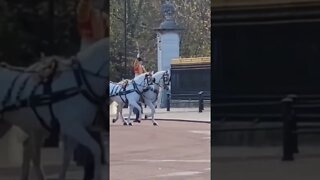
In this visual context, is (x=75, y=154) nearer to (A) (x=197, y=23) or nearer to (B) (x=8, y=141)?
(B) (x=8, y=141)

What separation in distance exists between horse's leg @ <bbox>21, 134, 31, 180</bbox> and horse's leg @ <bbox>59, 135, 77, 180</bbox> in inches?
5.1

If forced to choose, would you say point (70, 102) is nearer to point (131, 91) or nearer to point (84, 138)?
point (84, 138)

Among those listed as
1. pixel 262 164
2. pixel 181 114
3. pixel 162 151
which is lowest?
pixel 162 151

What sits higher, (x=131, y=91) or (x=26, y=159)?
(x=131, y=91)

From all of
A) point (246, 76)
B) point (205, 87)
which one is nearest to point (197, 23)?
point (205, 87)

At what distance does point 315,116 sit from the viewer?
2812 mm

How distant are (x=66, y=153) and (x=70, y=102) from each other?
7.7 inches

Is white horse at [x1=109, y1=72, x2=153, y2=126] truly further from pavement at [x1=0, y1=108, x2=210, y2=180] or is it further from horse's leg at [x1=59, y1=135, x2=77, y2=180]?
horse's leg at [x1=59, y1=135, x2=77, y2=180]

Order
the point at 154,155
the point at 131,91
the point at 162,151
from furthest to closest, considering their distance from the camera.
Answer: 1. the point at 131,91
2. the point at 162,151
3. the point at 154,155

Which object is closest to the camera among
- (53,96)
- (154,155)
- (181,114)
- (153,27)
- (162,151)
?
(53,96)

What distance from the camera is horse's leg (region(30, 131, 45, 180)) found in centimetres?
278

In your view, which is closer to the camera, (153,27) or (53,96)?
(53,96)

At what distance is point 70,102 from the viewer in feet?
9.13

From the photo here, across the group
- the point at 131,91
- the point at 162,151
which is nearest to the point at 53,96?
the point at 162,151
